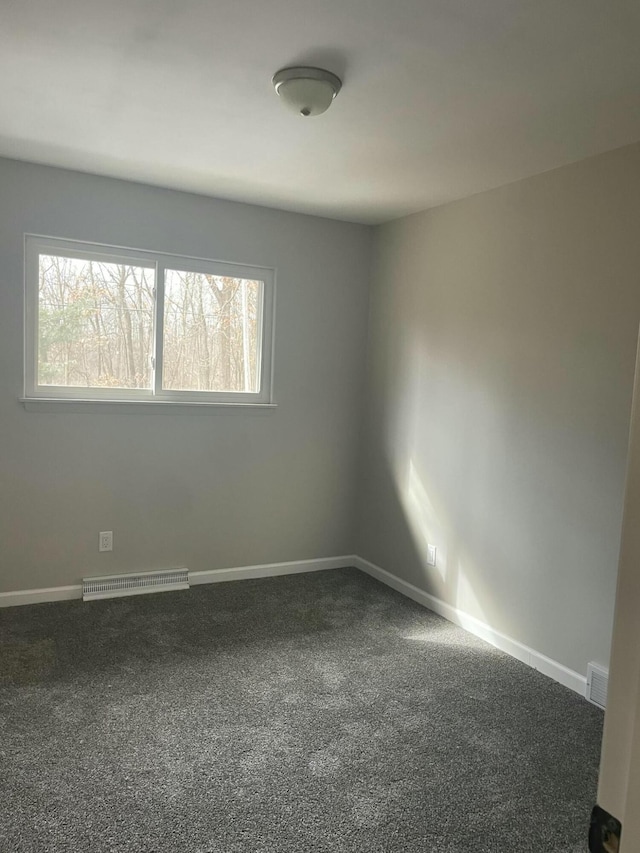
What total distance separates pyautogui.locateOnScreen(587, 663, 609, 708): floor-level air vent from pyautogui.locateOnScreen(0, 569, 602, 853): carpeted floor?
0.17 ft

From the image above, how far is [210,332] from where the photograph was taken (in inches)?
157

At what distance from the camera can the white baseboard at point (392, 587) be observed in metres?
2.98

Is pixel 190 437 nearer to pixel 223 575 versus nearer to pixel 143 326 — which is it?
pixel 143 326

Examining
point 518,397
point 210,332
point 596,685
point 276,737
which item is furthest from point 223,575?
point 596,685

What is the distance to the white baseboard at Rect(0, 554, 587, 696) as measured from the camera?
A: 117 inches

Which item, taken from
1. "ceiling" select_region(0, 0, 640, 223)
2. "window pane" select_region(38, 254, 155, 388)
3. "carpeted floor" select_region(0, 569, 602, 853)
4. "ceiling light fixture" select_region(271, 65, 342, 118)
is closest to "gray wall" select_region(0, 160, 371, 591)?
"window pane" select_region(38, 254, 155, 388)

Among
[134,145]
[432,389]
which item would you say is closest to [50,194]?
[134,145]

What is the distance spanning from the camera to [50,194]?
3.41 metres

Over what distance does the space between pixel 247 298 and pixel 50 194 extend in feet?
4.17

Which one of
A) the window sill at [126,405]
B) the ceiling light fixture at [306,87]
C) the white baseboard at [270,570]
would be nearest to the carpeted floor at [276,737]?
the white baseboard at [270,570]

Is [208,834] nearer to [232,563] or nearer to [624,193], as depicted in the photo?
[232,563]

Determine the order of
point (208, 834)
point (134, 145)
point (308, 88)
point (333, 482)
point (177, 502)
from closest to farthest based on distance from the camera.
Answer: point (208, 834), point (308, 88), point (134, 145), point (177, 502), point (333, 482)

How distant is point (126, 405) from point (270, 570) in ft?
4.80

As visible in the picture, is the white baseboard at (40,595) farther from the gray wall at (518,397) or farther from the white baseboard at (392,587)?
the gray wall at (518,397)
